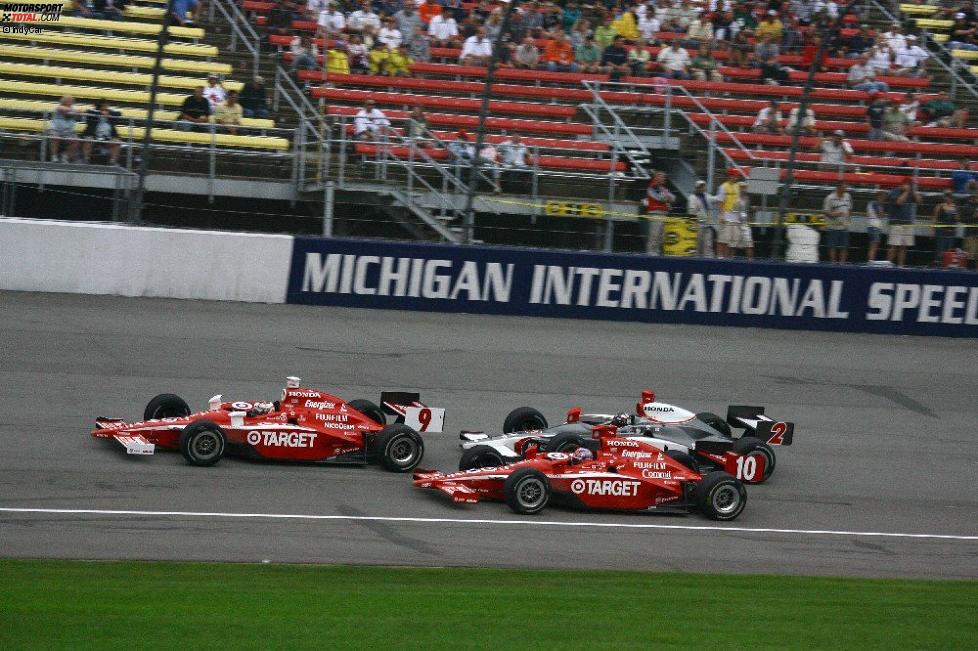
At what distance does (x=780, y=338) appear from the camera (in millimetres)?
18797

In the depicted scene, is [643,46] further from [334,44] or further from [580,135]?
[334,44]

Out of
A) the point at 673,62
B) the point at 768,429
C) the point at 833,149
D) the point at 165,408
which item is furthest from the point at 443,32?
the point at 165,408

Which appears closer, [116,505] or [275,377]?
[116,505]

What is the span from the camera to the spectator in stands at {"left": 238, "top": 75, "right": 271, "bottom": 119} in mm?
20047

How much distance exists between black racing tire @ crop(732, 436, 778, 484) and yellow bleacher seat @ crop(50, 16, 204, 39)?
1336 centimetres

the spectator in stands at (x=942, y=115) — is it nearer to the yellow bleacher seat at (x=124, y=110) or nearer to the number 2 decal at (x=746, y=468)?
the yellow bleacher seat at (x=124, y=110)

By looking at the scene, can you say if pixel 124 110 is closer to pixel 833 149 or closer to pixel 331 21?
pixel 331 21

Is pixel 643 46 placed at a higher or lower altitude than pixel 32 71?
higher

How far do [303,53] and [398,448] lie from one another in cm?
1102

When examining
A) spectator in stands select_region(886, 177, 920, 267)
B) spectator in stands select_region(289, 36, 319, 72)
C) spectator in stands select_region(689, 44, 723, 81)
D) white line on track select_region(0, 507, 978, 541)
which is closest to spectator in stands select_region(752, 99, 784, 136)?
spectator in stands select_region(689, 44, 723, 81)

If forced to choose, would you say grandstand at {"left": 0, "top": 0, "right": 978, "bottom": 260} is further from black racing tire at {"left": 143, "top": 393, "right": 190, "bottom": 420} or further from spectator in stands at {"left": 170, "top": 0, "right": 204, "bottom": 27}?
black racing tire at {"left": 143, "top": 393, "right": 190, "bottom": 420}

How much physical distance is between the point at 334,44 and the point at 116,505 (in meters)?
12.8

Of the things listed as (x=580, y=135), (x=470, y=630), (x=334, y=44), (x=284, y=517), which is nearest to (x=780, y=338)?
(x=580, y=135)

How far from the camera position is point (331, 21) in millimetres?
21922
